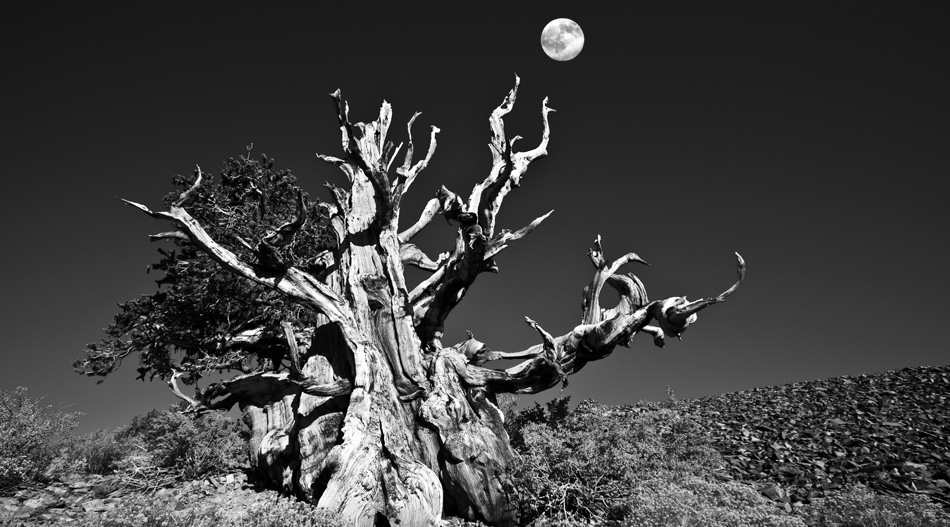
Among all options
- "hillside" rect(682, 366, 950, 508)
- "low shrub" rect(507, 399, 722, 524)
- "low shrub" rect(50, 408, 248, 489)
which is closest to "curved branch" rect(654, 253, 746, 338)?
"low shrub" rect(507, 399, 722, 524)

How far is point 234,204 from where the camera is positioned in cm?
1756

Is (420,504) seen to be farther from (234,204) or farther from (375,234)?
(234,204)

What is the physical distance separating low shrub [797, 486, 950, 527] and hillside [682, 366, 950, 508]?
1.78m

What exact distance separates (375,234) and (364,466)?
654 cm

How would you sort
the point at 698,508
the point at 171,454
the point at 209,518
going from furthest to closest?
the point at 171,454 → the point at 698,508 → the point at 209,518

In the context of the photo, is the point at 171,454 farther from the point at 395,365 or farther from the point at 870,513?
the point at 870,513

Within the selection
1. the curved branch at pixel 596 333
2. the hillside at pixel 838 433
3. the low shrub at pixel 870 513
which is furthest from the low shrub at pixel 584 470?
the low shrub at pixel 870 513

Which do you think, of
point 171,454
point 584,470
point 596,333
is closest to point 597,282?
point 596,333

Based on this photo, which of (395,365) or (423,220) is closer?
(395,365)

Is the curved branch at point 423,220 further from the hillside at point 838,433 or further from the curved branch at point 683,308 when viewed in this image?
the hillside at point 838,433

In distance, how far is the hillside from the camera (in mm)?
12016

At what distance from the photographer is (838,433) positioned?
14938 mm

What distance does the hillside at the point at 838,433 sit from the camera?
39.4 ft

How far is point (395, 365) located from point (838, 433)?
12.2 m
